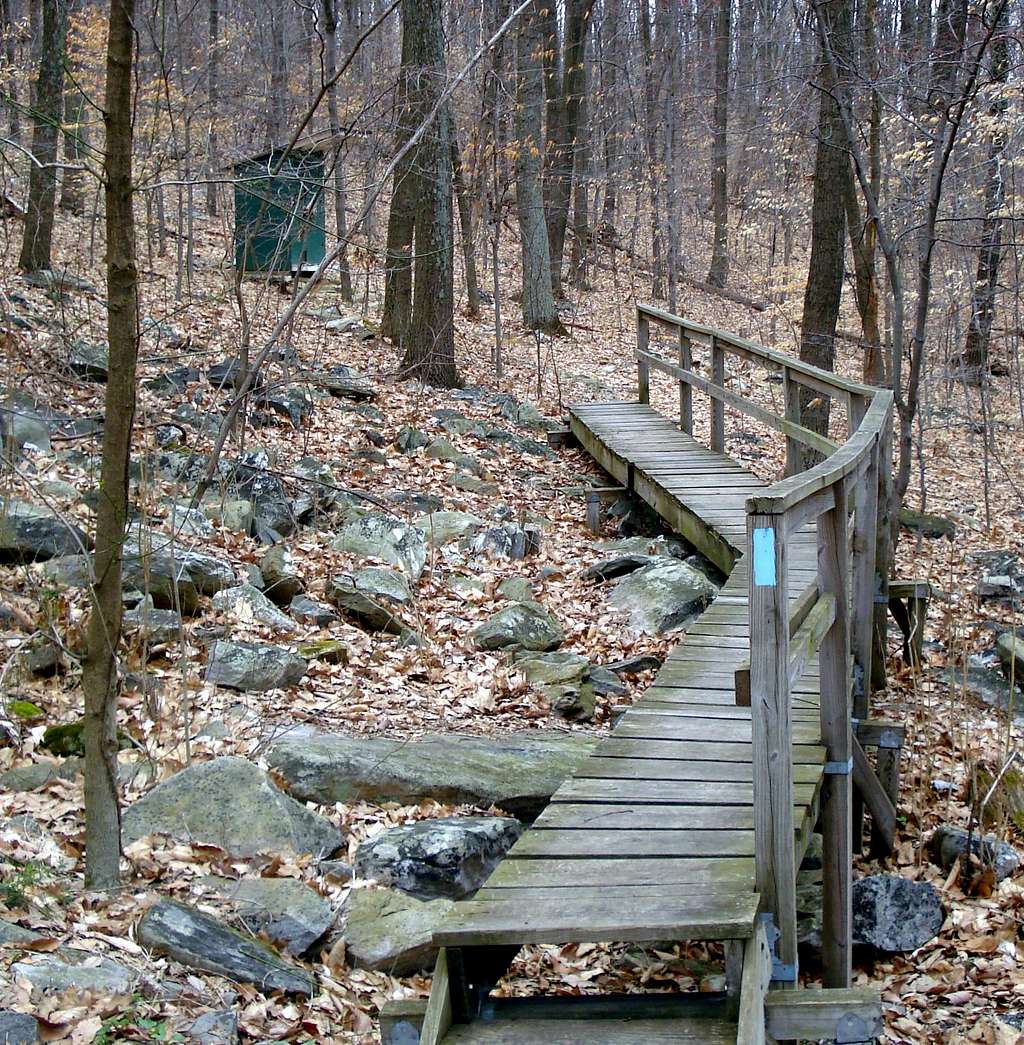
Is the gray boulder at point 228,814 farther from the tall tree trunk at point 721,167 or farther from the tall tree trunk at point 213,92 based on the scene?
the tall tree trunk at point 721,167

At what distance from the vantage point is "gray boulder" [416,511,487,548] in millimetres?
9820

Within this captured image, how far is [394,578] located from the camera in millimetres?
8398

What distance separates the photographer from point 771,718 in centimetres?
340

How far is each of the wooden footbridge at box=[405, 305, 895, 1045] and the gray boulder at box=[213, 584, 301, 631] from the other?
258 centimetres

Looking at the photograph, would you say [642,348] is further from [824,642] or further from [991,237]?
[824,642]

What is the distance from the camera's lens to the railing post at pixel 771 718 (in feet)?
10.8

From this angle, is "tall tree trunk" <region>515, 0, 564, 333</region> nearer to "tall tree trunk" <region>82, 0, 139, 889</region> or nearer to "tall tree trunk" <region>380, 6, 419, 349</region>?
"tall tree trunk" <region>380, 6, 419, 349</region>

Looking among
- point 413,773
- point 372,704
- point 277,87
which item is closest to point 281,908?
point 413,773

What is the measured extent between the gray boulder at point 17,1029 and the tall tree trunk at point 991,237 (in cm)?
1216

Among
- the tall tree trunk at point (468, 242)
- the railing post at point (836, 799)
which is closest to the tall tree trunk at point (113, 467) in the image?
the railing post at point (836, 799)

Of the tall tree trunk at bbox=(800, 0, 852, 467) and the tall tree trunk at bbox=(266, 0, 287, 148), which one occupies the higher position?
the tall tree trunk at bbox=(266, 0, 287, 148)

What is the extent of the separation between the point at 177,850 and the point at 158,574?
9.06 feet

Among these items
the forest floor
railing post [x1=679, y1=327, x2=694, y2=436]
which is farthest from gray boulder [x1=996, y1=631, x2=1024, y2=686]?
railing post [x1=679, y1=327, x2=694, y2=436]

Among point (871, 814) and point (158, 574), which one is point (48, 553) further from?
point (871, 814)
